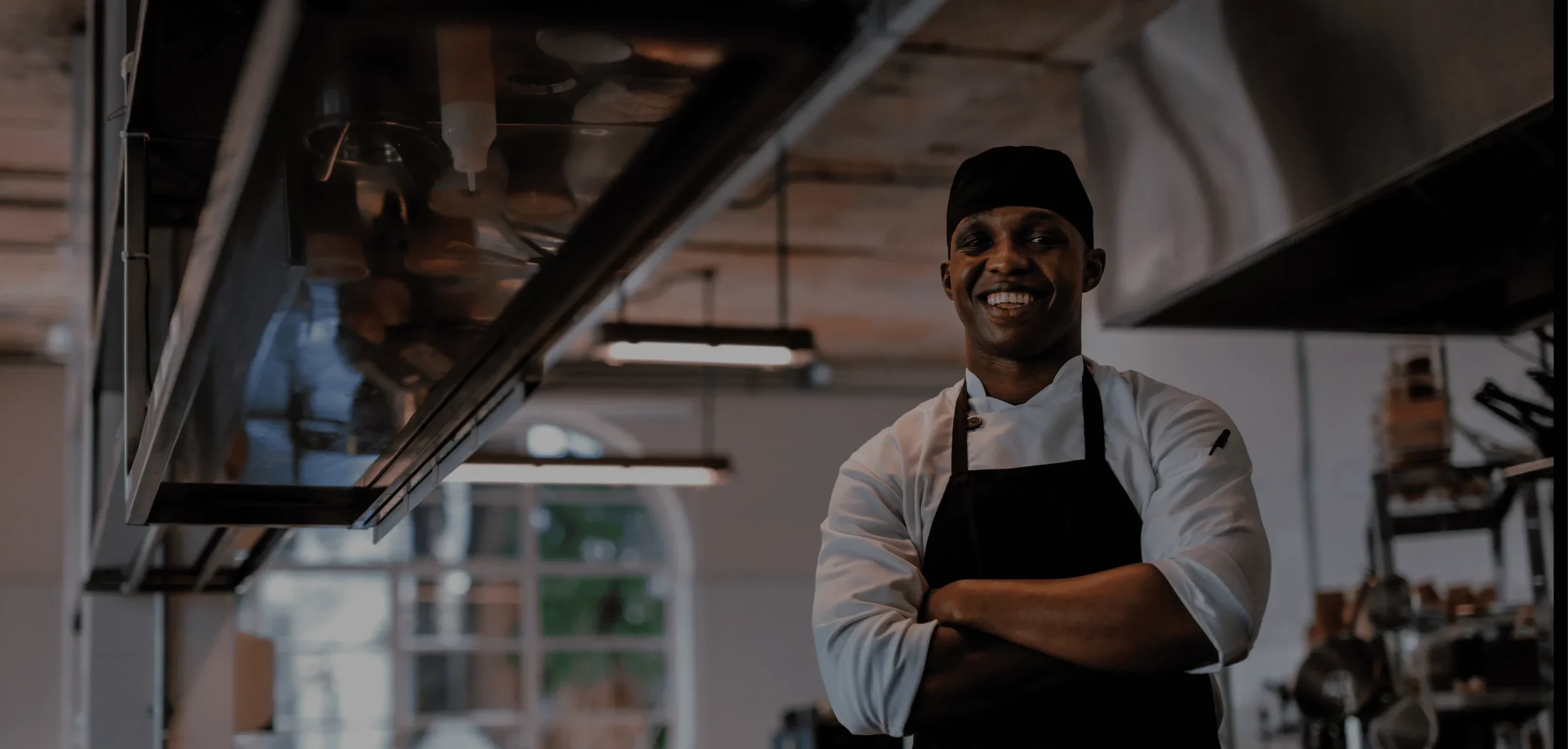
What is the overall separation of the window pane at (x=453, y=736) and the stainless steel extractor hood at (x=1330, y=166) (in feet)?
23.8

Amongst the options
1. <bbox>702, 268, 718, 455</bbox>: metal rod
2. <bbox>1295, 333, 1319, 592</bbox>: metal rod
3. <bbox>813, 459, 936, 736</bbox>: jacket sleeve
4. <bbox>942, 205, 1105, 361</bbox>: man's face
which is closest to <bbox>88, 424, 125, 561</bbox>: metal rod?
<bbox>813, 459, 936, 736</bbox>: jacket sleeve

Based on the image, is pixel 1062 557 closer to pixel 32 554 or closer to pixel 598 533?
pixel 32 554

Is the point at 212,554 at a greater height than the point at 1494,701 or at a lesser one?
greater

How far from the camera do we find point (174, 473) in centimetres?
177

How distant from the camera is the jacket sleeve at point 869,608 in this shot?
114cm

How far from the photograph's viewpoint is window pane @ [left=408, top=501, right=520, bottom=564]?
9.55 m

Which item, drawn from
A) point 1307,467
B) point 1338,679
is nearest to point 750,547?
point 1307,467

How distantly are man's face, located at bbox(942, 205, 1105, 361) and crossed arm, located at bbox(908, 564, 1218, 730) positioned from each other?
18cm

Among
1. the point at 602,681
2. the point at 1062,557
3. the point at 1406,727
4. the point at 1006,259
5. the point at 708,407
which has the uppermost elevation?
the point at 708,407

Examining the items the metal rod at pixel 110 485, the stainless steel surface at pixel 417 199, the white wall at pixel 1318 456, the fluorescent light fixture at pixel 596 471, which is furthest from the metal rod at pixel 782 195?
the stainless steel surface at pixel 417 199

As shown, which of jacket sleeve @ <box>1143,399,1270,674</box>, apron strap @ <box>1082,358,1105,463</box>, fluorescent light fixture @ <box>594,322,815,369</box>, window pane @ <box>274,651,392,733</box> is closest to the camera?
jacket sleeve @ <box>1143,399,1270,674</box>

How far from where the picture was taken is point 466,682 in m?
9.49

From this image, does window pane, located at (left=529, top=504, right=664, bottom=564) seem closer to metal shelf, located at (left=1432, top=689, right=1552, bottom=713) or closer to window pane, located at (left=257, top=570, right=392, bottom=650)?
window pane, located at (left=257, top=570, right=392, bottom=650)

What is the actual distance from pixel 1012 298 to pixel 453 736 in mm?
8806
